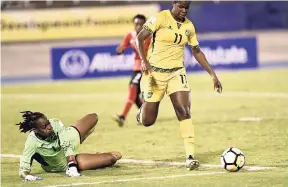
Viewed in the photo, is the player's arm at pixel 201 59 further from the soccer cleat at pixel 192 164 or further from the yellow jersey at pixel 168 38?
the soccer cleat at pixel 192 164

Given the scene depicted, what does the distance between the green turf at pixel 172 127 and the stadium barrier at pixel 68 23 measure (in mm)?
4522

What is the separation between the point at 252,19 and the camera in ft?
128

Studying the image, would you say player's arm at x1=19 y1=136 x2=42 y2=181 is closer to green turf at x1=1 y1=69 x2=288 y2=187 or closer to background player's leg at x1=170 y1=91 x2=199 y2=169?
green turf at x1=1 y1=69 x2=288 y2=187

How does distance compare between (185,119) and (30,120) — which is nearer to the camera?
(30,120)

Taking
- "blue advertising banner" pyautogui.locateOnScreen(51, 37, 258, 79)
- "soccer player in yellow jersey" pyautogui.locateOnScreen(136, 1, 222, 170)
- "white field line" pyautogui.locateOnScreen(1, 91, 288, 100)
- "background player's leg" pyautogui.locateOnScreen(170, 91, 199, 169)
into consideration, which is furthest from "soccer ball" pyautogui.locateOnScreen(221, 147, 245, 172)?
"blue advertising banner" pyautogui.locateOnScreen(51, 37, 258, 79)

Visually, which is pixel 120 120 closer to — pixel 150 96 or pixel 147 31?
pixel 150 96

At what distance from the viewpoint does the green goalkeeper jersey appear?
13.4m

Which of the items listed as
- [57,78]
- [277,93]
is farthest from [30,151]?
[57,78]

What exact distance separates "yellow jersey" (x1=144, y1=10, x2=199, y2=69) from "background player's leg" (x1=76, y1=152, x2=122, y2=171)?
156 centimetres

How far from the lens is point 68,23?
35562 millimetres

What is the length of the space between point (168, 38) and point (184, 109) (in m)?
1.11

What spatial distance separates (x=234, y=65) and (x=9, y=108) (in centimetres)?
1052

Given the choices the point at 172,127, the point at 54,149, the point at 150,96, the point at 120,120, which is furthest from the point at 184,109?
the point at 120,120

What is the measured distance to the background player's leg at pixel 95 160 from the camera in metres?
14.0
